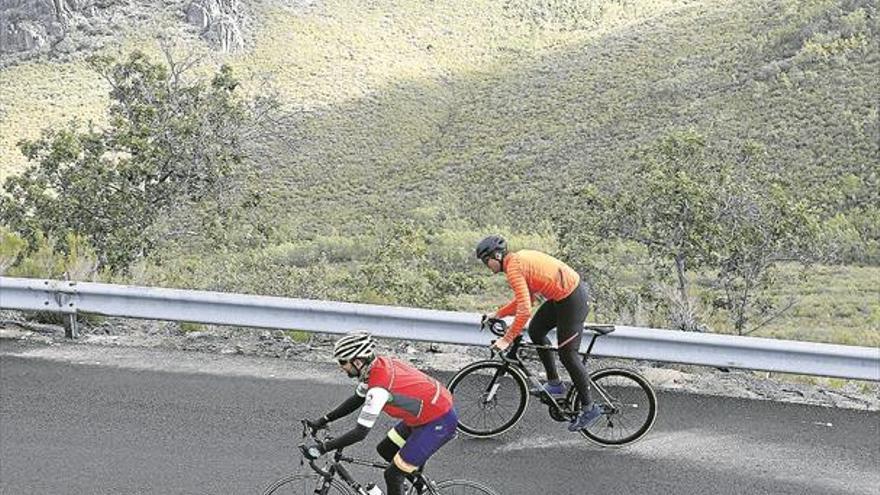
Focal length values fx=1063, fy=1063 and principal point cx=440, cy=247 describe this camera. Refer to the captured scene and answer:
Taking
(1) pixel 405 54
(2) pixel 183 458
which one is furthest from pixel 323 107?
(2) pixel 183 458

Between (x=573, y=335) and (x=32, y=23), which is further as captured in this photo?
(x=32, y=23)

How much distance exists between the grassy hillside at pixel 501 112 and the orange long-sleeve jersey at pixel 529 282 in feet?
49.6

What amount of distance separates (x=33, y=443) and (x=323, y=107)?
60.3 m

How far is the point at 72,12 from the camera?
76.2 m

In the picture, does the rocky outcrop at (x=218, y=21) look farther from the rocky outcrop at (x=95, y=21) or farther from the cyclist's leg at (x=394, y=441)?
the cyclist's leg at (x=394, y=441)

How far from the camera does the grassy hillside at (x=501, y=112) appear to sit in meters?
39.0

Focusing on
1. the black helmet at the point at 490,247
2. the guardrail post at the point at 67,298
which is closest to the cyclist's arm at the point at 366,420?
the black helmet at the point at 490,247

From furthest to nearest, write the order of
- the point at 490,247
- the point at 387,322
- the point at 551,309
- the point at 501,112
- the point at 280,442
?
1. the point at 501,112
2. the point at 387,322
3. the point at 551,309
4. the point at 280,442
5. the point at 490,247

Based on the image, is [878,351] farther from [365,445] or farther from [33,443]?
[33,443]

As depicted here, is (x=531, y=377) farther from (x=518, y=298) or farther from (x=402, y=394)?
(x=402, y=394)

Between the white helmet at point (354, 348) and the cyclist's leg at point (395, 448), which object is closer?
the white helmet at point (354, 348)

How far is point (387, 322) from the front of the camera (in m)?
8.77

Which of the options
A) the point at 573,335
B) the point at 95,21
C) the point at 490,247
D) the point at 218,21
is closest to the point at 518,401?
the point at 573,335

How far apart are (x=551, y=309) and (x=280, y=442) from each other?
2.16 metres
